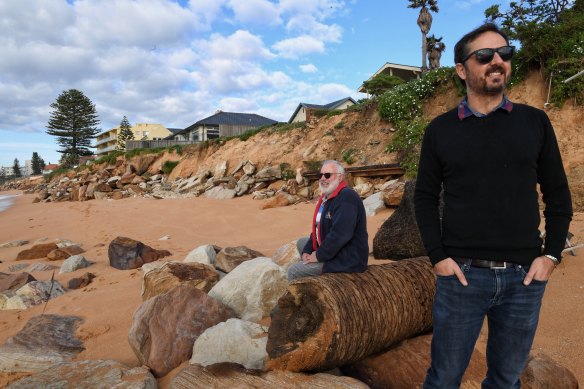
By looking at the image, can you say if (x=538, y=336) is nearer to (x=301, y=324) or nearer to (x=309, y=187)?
(x=301, y=324)

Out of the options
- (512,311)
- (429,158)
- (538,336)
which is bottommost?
(538,336)

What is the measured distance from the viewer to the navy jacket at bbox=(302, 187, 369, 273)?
10.5ft

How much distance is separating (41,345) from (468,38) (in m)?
4.17

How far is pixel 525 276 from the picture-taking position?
1.78m

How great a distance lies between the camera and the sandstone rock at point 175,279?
430cm

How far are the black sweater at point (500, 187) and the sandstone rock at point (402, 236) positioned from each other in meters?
3.34

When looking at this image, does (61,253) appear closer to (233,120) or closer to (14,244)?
(14,244)

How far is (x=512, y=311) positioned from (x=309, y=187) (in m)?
11.2

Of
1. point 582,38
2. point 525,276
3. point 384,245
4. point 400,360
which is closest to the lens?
point 525,276

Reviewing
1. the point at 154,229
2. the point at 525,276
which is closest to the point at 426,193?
the point at 525,276

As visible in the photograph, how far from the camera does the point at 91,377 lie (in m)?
2.80

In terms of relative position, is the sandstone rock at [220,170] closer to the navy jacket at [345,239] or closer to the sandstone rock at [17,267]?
the sandstone rock at [17,267]

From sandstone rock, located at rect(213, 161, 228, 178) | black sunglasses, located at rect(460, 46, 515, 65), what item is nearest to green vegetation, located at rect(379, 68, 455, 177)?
sandstone rock, located at rect(213, 161, 228, 178)

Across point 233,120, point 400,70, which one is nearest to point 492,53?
point 400,70
